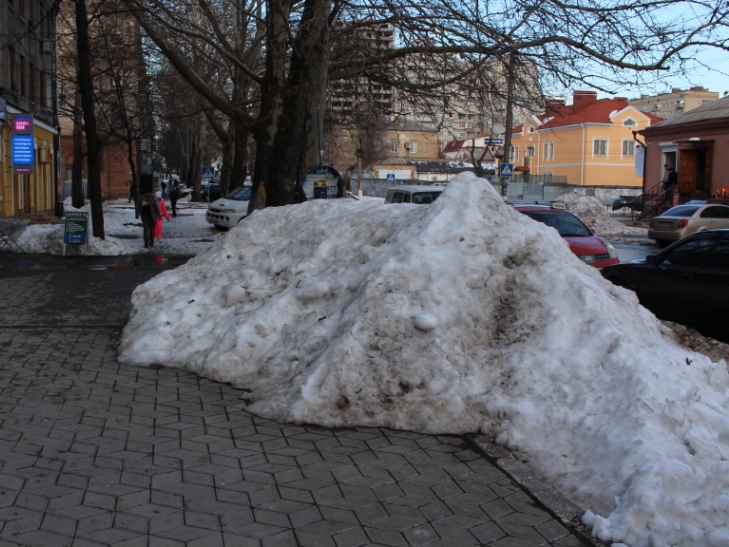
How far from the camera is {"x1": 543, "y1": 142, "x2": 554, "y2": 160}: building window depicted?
72.6 metres

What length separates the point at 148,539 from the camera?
3748 millimetres

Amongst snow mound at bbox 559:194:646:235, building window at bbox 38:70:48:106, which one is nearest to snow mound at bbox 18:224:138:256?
building window at bbox 38:70:48:106

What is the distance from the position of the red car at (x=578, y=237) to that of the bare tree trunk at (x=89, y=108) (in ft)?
35.8

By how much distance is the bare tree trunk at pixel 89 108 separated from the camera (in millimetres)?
18656

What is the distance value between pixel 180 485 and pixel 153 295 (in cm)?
432

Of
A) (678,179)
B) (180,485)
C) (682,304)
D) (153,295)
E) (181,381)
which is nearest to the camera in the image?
(180,485)

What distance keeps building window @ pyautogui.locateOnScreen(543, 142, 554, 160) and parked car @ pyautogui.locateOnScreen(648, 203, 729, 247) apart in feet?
155

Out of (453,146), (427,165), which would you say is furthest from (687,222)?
(453,146)

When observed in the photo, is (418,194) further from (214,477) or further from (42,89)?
(42,89)

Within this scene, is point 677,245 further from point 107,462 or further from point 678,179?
point 678,179

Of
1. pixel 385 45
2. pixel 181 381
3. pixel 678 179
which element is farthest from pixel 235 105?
pixel 678 179

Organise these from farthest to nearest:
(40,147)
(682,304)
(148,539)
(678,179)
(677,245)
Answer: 1. (678,179)
2. (40,147)
3. (677,245)
4. (682,304)
5. (148,539)

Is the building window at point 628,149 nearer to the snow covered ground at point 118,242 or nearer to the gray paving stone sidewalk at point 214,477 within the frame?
the snow covered ground at point 118,242

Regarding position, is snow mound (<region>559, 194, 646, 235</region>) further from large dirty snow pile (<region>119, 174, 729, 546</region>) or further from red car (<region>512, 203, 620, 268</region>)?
large dirty snow pile (<region>119, 174, 729, 546</region>)
